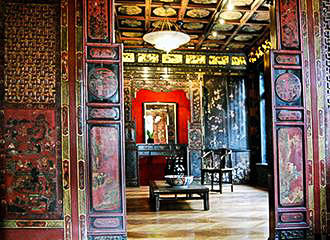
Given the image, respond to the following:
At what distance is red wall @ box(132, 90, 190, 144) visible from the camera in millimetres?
10938

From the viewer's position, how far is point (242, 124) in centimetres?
1016

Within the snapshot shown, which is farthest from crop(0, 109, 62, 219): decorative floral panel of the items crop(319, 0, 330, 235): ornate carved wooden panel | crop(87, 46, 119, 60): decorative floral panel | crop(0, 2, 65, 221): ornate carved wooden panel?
crop(319, 0, 330, 235): ornate carved wooden panel

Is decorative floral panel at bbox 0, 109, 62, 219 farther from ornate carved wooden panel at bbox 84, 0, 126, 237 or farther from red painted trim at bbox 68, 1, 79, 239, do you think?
ornate carved wooden panel at bbox 84, 0, 126, 237

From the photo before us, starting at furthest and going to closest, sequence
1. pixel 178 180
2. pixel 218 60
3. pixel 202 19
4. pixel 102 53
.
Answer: pixel 218 60 → pixel 202 19 → pixel 178 180 → pixel 102 53

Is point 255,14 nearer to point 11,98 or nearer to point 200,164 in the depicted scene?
point 200,164

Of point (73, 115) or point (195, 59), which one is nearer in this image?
point (73, 115)

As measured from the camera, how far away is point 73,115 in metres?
4.03

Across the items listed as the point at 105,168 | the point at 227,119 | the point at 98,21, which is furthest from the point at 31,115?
the point at 227,119

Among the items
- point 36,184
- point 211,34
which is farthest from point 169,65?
point 36,184

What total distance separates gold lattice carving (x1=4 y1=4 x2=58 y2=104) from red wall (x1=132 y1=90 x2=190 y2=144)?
679cm

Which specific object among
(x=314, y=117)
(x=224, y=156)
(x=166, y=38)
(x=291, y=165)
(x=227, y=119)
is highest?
(x=166, y=38)

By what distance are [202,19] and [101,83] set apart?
4444 millimetres

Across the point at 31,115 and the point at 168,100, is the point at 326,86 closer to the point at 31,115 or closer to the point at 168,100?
the point at 31,115

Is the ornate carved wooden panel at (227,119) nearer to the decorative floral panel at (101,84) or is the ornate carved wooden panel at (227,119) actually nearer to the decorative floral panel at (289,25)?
the decorative floral panel at (289,25)
